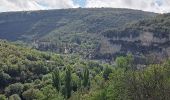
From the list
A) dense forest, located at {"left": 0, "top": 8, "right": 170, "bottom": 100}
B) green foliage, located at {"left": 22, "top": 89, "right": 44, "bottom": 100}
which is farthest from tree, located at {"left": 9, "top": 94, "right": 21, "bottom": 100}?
green foliage, located at {"left": 22, "top": 89, "right": 44, "bottom": 100}

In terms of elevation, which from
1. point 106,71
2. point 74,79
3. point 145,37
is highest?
point 145,37

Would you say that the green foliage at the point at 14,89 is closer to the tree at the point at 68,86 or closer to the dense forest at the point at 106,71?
the dense forest at the point at 106,71

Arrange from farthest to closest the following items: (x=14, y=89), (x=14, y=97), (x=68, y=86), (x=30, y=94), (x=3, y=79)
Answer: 1. (x=3, y=79)
2. (x=14, y=89)
3. (x=30, y=94)
4. (x=14, y=97)
5. (x=68, y=86)

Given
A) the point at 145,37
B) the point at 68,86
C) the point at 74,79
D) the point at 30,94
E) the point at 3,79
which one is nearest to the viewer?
the point at 68,86

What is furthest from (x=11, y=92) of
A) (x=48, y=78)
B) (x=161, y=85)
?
(x=161, y=85)

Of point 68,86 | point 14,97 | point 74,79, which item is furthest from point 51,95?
point 74,79

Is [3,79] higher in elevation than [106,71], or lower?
lower

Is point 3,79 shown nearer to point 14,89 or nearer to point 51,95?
point 14,89

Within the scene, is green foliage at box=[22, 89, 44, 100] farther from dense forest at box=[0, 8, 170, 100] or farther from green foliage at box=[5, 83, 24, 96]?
green foliage at box=[5, 83, 24, 96]
